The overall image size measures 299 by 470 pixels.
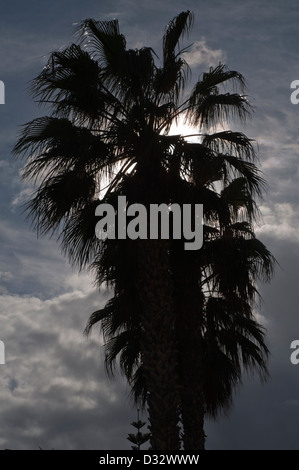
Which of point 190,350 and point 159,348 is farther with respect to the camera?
point 190,350

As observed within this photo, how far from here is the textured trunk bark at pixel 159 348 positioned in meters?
14.1

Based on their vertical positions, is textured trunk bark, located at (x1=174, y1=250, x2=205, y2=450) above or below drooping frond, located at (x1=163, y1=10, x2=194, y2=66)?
below

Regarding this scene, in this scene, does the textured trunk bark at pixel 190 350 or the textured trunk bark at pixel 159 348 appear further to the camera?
the textured trunk bark at pixel 190 350

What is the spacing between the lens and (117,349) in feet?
68.0

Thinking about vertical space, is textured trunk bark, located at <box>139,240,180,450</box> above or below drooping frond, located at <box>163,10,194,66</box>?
below

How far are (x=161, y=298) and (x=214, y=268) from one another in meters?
4.15

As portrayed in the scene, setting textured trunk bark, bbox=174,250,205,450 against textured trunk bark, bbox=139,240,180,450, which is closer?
textured trunk bark, bbox=139,240,180,450

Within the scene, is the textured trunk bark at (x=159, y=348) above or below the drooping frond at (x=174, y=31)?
below

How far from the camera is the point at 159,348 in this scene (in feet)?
46.9

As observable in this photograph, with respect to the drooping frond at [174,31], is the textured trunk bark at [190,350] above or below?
below

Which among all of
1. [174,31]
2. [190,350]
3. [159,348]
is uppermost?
[174,31]

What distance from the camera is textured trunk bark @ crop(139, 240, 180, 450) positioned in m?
14.1

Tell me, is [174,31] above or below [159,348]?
above
